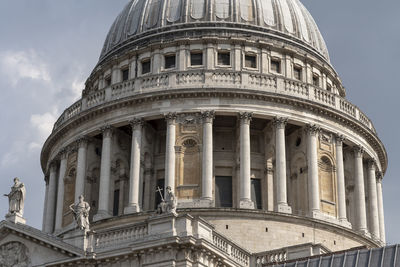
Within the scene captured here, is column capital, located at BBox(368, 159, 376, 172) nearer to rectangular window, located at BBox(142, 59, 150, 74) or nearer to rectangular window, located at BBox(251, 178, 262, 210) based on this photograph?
rectangular window, located at BBox(251, 178, 262, 210)

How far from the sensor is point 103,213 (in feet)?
174

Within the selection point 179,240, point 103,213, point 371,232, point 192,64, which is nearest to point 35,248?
point 179,240

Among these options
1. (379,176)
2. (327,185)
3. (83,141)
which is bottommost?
(327,185)

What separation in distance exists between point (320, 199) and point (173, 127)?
9127 mm

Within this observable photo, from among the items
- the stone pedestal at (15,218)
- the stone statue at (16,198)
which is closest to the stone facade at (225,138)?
the stone statue at (16,198)

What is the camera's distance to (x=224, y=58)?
57156mm

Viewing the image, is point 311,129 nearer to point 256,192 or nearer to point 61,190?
point 256,192

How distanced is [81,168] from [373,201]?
17749mm

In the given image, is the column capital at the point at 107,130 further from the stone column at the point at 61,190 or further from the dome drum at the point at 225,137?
the stone column at the point at 61,190

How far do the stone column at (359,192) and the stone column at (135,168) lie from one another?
42.3 feet

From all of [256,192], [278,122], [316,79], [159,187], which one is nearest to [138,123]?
[159,187]

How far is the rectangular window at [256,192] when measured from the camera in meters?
53.4

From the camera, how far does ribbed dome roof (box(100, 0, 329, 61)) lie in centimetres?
5875

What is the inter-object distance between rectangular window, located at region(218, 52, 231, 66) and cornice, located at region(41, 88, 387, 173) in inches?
144
